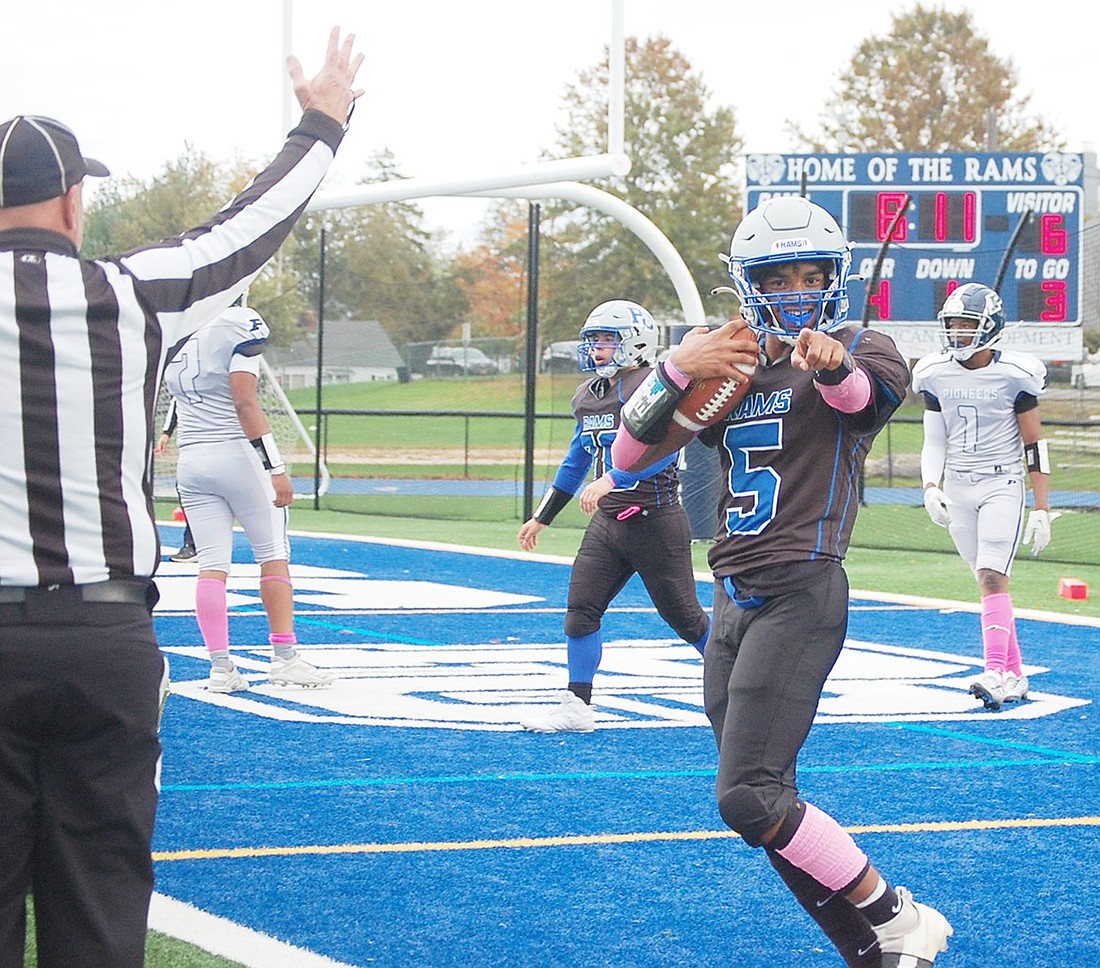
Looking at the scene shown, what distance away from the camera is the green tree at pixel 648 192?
4272cm

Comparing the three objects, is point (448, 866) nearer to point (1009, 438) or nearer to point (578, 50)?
point (1009, 438)

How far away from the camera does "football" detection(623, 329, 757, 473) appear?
406cm

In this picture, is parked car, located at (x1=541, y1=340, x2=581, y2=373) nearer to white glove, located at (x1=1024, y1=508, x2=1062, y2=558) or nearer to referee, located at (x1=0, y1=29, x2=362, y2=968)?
white glove, located at (x1=1024, y1=508, x2=1062, y2=558)

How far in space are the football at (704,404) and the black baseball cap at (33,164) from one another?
166 cm

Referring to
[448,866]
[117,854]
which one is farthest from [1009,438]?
[117,854]

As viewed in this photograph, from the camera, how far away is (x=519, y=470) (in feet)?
84.8

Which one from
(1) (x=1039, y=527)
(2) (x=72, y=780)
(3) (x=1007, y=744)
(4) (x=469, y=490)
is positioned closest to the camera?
(2) (x=72, y=780)

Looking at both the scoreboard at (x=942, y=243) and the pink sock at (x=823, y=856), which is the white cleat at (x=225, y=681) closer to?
the pink sock at (x=823, y=856)

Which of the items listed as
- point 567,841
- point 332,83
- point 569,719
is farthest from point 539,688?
point 332,83

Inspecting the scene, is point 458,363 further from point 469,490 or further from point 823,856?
point 823,856

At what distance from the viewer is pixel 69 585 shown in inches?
114

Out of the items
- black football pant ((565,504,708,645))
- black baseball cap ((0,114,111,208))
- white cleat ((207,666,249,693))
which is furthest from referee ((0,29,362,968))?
white cleat ((207,666,249,693))

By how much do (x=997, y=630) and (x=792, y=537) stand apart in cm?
429


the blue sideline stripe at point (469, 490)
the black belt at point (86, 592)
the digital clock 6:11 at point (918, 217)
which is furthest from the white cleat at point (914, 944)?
the digital clock 6:11 at point (918, 217)
